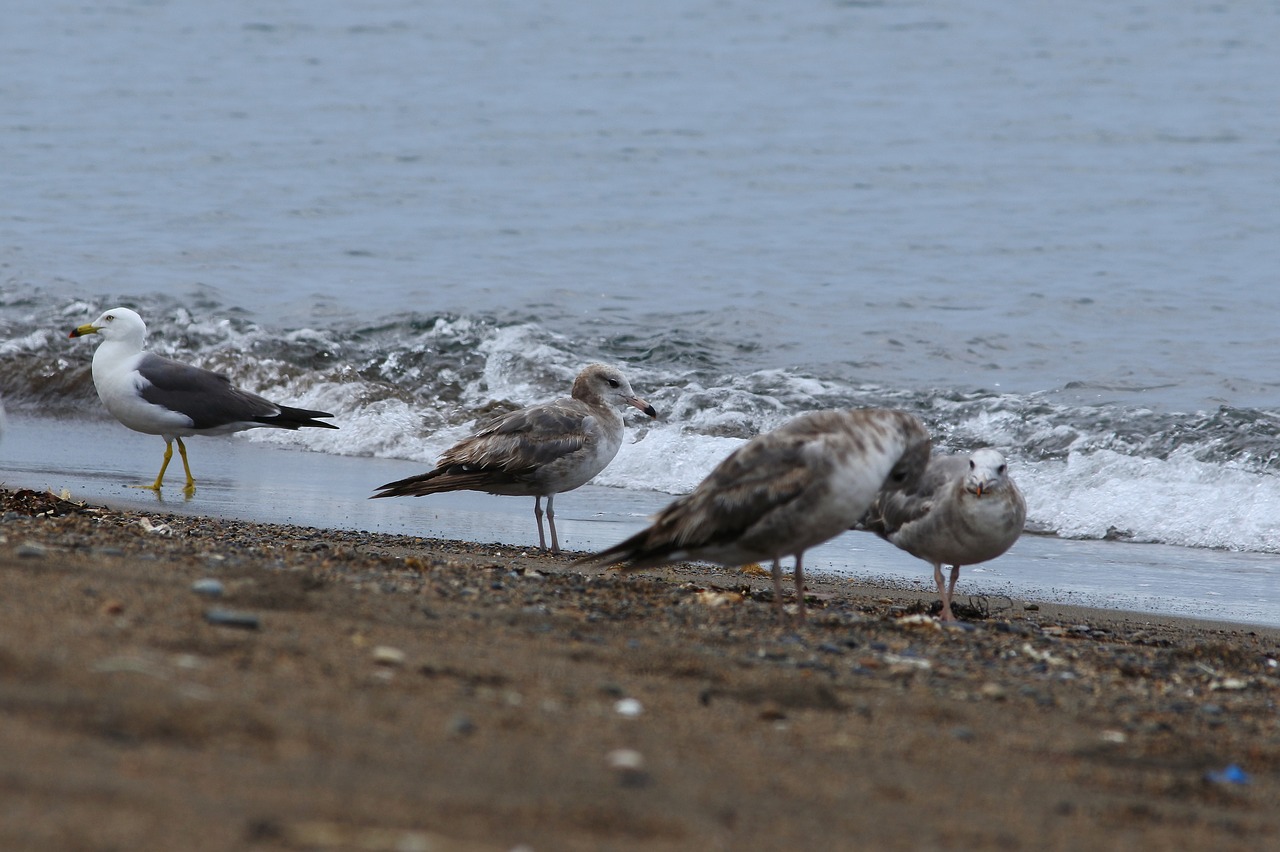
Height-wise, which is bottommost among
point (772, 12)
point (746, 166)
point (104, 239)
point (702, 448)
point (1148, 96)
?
point (702, 448)

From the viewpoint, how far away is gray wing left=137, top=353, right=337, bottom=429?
34.3ft

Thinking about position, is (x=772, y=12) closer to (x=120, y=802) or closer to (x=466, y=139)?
(x=466, y=139)

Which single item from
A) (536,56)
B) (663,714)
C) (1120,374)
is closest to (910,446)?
(663,714)

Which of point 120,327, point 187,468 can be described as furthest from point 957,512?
point 120,327

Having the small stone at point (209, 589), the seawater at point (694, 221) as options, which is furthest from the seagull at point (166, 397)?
the small stone at point (209, 589)

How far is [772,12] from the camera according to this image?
35.4m

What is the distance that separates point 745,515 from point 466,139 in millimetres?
23054

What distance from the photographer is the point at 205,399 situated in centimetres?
1059

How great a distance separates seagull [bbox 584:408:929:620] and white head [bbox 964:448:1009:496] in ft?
2.25

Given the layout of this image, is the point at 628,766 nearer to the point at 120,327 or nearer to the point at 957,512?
the point at 957,512

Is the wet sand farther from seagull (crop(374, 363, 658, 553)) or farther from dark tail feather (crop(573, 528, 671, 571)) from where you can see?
seagull (crop(374, 363, 658, 553))

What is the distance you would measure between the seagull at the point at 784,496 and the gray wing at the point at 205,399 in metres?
5.49

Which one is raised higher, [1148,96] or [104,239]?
[1148,96]

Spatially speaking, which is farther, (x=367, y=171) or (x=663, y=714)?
(x=367, y=171)
